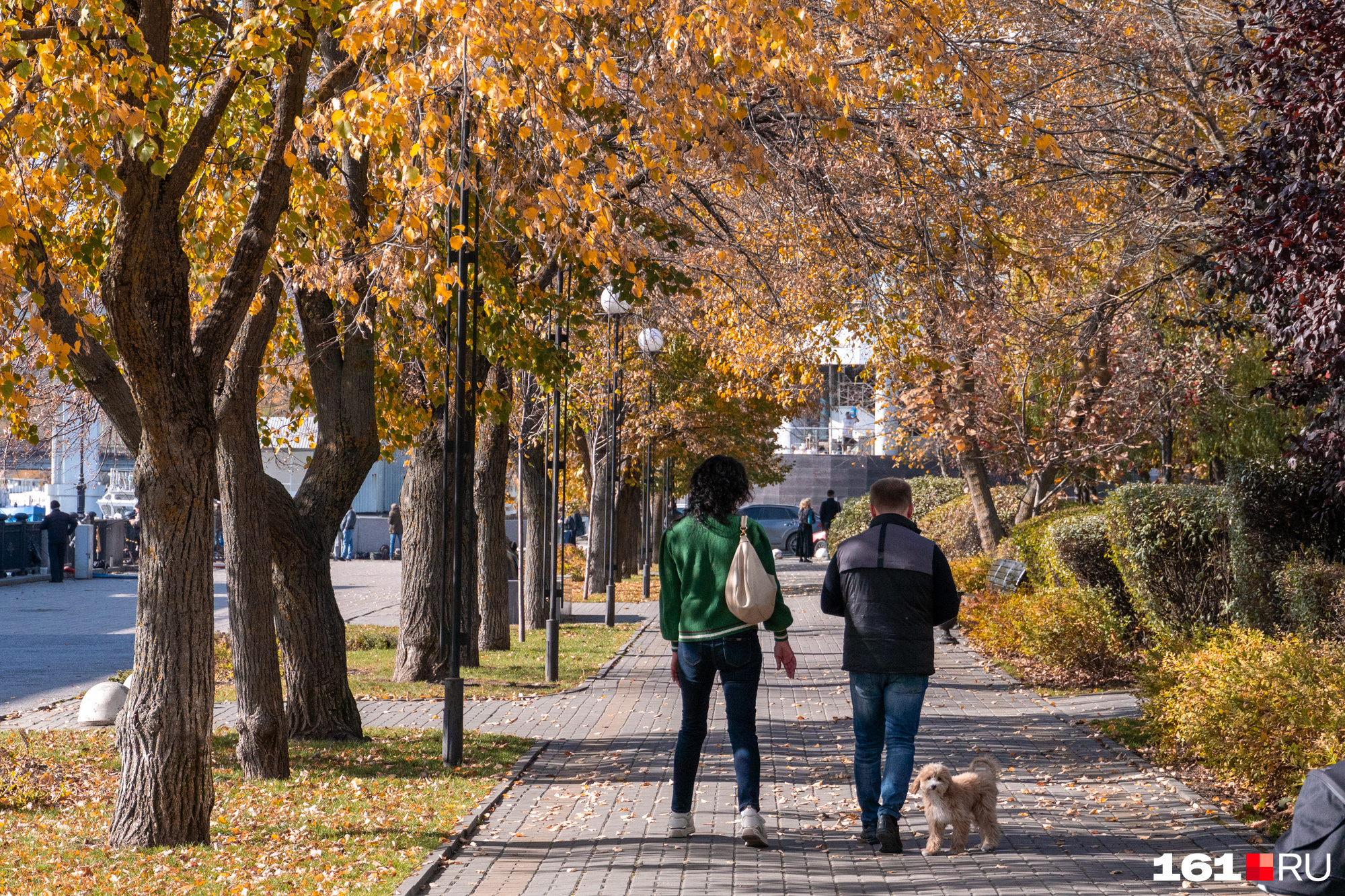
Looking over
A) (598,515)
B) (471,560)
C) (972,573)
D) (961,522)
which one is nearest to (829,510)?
(961,522)

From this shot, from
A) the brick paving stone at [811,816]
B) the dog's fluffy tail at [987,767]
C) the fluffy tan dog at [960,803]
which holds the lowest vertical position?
the brick paving stone at [811,816]

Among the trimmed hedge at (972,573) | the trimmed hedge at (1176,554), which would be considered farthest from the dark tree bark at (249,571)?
the trimmed hedge at (972,573)

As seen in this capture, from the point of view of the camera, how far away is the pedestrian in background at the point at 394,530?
3859 centimetres

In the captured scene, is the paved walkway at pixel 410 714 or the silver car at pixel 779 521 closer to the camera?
the paved walkway at pixel 410 714

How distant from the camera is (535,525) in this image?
64.0 ft

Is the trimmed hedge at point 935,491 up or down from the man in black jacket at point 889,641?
up

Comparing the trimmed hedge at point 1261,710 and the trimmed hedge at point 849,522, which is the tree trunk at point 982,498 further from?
the trimmed hedge at point 849,522

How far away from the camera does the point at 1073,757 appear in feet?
28.6

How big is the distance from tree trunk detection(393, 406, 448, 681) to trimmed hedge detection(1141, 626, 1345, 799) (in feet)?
22.8

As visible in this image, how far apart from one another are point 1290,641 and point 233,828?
20.0 ft

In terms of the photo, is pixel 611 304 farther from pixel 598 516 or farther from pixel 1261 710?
pixel 598 516

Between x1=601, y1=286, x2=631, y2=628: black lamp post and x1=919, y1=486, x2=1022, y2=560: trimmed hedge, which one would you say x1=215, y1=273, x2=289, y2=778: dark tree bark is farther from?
x1=919, y1=486, x2=1022, y2=560: trimmed hedge

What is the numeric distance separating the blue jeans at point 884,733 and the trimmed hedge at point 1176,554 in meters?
5.63

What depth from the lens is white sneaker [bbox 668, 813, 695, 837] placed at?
253 inches
